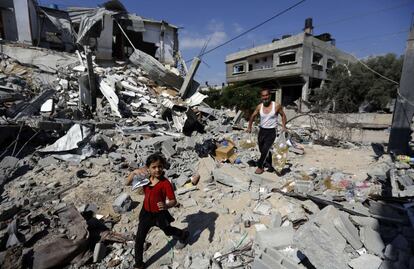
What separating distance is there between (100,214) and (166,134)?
3.77 m

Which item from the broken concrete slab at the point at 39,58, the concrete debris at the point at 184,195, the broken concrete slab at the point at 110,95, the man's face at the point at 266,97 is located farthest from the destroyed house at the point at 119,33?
the man's face at the point at 266,97

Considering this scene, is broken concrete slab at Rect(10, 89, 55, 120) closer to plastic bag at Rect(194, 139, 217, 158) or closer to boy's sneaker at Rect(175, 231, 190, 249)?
plastic bag at Rect(194, 139, 217, 158)

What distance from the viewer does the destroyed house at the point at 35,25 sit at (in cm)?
1177

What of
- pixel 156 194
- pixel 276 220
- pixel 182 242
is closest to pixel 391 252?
pixel 276 220

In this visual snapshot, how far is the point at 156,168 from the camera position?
2.41 m

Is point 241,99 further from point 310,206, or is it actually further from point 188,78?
point 310,206

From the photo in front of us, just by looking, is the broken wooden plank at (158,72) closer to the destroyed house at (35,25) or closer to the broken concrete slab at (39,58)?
the broken concrete slab at (39,58)

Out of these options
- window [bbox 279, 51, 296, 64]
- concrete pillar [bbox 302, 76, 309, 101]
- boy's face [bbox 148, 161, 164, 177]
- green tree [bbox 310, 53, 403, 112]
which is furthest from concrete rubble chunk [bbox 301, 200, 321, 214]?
window [bbox 279, 51, 296, 64]

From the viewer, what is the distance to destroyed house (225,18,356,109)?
19.5 metres

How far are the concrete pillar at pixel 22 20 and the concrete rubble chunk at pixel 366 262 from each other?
15941mm

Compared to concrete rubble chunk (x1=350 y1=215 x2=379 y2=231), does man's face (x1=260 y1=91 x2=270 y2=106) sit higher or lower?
higher

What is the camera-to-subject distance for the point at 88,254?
2.72 meters

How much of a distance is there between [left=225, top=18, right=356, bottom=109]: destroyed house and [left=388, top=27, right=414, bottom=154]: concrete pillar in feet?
48.9

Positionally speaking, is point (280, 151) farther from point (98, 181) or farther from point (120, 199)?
point (98, 181)
